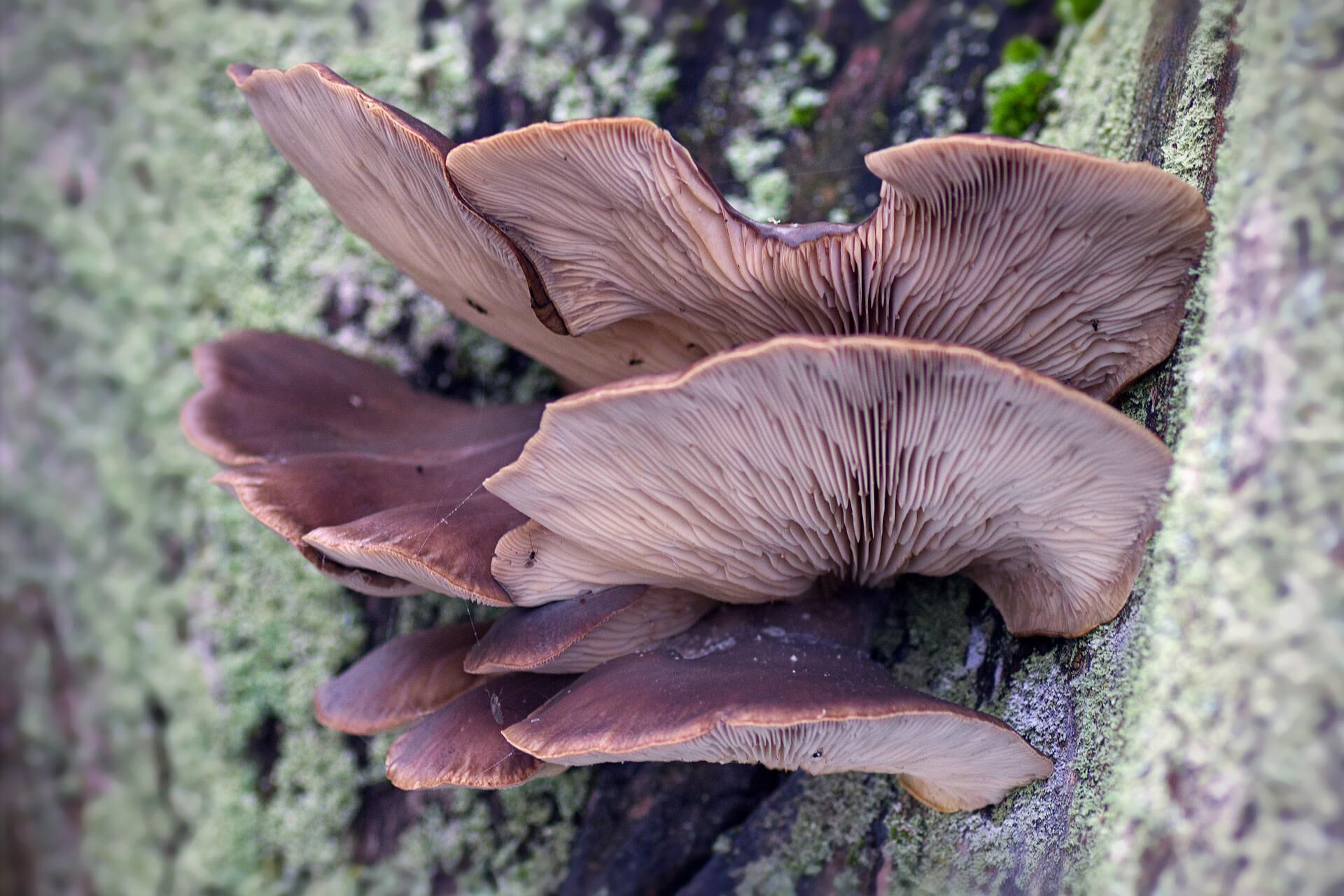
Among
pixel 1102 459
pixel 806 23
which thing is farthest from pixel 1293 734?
pixel 806 23

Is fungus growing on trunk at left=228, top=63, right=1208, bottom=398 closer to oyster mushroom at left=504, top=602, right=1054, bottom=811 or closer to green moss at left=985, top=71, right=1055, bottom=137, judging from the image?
oyster mushroom at left=504, top=602, right=1054, bottom=811

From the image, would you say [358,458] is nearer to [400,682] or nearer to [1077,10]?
[400,682]

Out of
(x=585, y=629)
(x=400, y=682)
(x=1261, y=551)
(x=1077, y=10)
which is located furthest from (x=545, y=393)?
(x=1261, y=551)

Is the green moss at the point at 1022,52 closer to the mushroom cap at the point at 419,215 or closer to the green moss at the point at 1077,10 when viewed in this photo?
the green moss at the point at 1077,10

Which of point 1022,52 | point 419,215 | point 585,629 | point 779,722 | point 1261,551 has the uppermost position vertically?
point 1022,52

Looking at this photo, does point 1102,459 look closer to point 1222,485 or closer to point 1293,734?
point 1222,485
